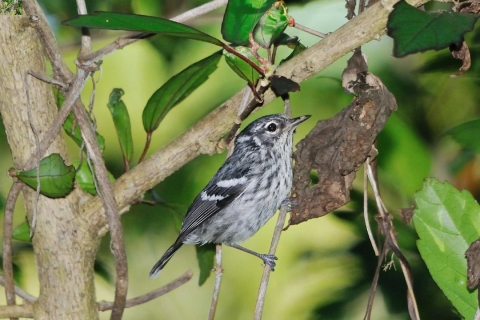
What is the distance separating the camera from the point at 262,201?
237 centimetres

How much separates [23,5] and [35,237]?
65cm

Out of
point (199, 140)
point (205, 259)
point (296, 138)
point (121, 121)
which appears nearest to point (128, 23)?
point (199, 140)

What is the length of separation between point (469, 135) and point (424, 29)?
71 cm

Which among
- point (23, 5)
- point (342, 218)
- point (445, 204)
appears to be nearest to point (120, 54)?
point (23, 5)

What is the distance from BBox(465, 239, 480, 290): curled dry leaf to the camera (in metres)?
1.33

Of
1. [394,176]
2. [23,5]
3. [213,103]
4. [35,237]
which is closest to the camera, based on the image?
[23,5]

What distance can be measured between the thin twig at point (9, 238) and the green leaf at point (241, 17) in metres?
0.76

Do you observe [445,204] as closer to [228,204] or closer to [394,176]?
[394,176]

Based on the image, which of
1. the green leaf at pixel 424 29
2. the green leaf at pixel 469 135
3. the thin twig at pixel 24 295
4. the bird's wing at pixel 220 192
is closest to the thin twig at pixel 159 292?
the thin twig at pixel 24 295

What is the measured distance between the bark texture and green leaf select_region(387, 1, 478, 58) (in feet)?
3.21

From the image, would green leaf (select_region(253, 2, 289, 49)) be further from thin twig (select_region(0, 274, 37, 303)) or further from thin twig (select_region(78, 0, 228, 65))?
thin twig (select_region(0, 274, 37, 303))

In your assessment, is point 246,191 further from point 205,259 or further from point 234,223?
point 205,259

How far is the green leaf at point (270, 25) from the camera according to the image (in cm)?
141

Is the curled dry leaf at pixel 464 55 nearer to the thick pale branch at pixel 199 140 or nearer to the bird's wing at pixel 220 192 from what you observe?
the thick pale branch at pixel 199 140
